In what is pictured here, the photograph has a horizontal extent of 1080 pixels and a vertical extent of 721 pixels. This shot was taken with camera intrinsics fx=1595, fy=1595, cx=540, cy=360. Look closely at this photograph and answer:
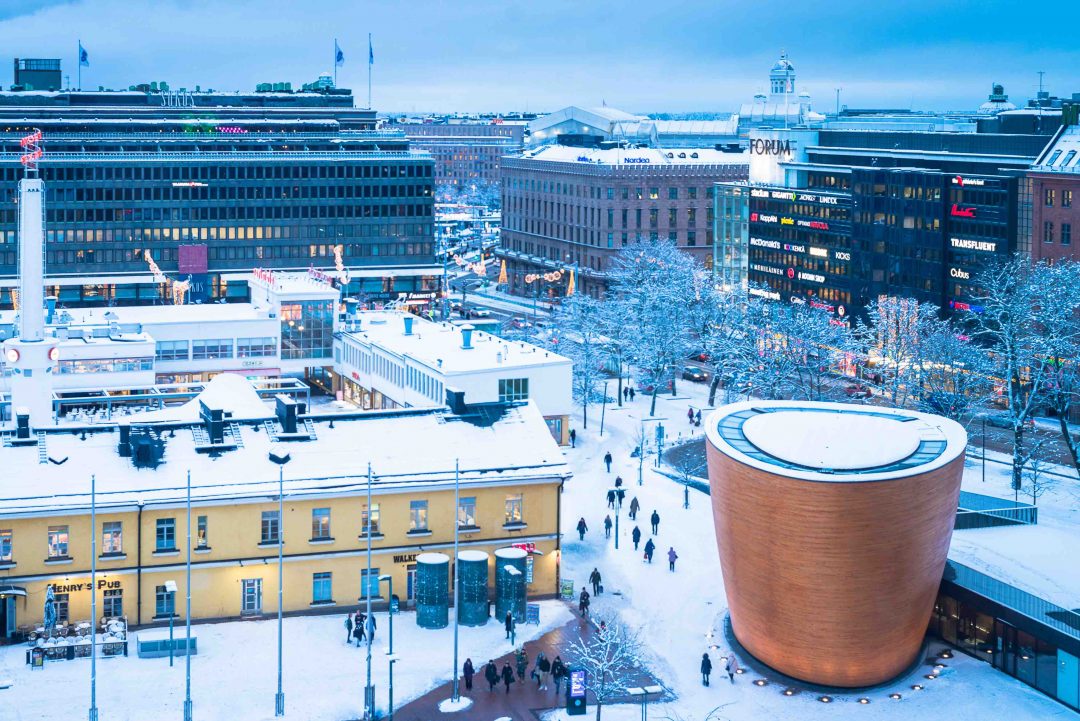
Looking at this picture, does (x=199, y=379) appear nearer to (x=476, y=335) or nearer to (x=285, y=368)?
(x=285, y=368)

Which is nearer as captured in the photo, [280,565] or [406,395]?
[280,565]

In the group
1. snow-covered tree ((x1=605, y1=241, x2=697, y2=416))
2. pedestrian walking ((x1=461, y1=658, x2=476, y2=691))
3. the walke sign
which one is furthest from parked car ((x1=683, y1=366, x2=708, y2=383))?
pedestrian walking ((x1=461, y1=658, x2=476, y2=691))

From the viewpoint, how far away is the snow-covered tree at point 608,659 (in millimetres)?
61875

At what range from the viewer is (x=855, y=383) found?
440 feet

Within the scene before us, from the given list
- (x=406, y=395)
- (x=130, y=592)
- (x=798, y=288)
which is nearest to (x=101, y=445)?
(x=130, y=592)

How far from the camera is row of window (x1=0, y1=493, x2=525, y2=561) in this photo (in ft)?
225

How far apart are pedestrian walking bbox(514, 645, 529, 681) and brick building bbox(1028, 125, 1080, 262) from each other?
7639cm

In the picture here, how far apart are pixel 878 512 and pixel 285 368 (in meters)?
78.8

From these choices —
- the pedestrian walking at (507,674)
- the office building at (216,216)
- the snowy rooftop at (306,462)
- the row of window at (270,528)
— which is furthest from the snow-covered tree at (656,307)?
the pedestrian walking at (507,674)

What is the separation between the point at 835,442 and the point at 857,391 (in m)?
67.4

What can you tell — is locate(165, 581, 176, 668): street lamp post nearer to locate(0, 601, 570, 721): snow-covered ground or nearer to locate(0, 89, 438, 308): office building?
locate(0, 601, 570, 721): snow-covered ground

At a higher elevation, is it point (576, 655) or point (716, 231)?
point (716, 231)

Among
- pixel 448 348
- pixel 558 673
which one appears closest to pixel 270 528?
pixel 558 673

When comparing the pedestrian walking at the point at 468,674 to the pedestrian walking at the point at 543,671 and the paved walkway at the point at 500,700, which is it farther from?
the pedestrian walking at the point at 543,671
